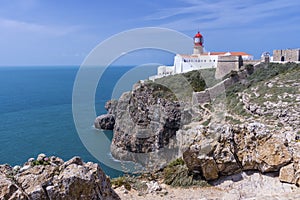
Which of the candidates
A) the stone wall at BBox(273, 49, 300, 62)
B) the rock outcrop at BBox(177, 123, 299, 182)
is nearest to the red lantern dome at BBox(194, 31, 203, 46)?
the stone wall at BBox(273, 49, 300, 62)

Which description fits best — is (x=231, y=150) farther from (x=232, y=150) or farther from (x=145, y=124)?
(x=145, y=124)

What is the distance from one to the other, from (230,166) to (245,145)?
2.19ft

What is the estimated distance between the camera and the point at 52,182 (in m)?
4.45

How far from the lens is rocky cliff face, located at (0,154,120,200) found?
4.22 metres

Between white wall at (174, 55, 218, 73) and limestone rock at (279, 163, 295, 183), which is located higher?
white wall at (174, 55, 218, 73)

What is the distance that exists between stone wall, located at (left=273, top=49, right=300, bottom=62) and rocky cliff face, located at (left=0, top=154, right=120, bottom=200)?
84.6 ft

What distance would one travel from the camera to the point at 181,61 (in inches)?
1325

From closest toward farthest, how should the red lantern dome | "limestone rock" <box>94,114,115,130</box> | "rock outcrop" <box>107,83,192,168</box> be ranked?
"rock outcrop" <box>107,83,192,168</box> → "limestone rock" <box>94,114,115,130</box> → the red lantern dome

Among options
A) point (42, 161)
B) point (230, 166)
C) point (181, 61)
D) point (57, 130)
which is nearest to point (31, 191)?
point (42, 161)

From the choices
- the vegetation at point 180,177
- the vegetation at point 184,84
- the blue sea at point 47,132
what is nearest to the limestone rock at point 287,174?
the vegetation at point 180,177

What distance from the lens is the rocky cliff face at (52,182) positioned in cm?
422

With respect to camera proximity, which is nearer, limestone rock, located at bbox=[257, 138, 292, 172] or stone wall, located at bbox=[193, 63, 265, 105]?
limestone rock, located at bbox=[257, 138, 292, 172]

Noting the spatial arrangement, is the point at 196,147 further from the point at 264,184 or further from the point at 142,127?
the point at 142,127

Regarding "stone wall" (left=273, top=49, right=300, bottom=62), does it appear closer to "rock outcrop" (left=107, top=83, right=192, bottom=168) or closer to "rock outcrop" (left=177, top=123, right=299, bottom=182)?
"rock outcrop" (left=107, top=83, right=192, bottom=168)
